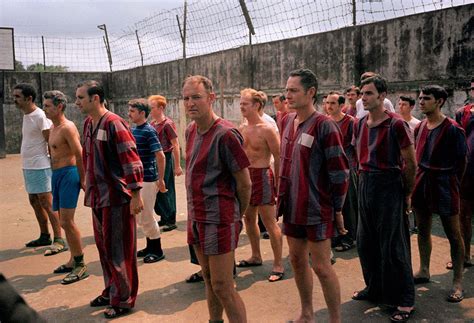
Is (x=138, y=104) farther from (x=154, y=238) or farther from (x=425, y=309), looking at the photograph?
(x=425, y=309)

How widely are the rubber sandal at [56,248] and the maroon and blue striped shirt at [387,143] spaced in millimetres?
3950

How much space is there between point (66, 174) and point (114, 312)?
1.79 metres

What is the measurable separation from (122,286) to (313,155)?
205cm

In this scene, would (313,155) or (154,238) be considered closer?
(313,155)

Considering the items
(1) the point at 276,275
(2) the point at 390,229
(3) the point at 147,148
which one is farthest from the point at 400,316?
(3) the point at 147,148

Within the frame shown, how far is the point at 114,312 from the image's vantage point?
4.03 m

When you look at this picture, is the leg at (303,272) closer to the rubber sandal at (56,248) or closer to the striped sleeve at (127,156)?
the striped sleeve at (127,156)

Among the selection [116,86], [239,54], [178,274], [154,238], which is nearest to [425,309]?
[178,274]

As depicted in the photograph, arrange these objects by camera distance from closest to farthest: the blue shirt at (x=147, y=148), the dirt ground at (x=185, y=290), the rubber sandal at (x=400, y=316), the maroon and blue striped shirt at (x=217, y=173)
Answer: the maroon and blue striped shirt at (x=217, y=173)
the rubber sandal at (x=400, y=316)
the dirt ground at (x=185, y=290)
the blue shirt at (x=147, y=148)

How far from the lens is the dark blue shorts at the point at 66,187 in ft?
16.2

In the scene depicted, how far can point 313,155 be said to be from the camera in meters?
3.37

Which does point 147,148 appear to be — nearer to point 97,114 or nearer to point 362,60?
point 97,114

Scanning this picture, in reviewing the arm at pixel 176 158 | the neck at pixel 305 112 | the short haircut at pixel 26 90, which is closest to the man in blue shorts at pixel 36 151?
the short haircut at pixel 26 90

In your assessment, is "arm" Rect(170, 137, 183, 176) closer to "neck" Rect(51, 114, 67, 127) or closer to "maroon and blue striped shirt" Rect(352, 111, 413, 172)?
"neck" Rect(51, 114, 67, 127)
